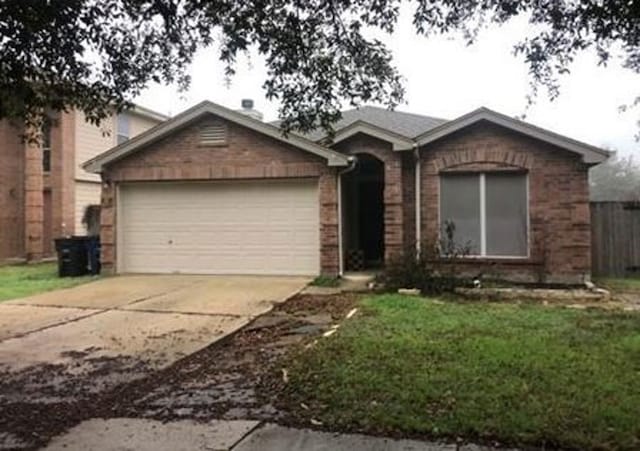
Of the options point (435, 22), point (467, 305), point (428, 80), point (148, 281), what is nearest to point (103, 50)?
point (435, 22)

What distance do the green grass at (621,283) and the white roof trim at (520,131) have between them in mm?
2666

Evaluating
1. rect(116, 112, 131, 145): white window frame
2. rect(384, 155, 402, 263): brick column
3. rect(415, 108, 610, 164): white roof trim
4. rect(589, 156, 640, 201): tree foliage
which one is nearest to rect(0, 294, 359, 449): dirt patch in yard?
rect(384, 155, 402, 263): brick column

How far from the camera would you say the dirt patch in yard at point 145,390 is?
5.38 meters

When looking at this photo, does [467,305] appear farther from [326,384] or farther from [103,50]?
[103,50]

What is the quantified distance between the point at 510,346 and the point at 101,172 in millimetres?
12488

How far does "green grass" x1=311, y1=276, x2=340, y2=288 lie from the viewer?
46.0ft

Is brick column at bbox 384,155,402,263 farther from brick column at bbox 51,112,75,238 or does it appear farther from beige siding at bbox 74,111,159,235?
brick column at bbox 51,112,75,238

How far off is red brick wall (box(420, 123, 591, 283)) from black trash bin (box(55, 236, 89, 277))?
8.68 metres

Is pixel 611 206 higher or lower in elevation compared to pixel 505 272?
higher

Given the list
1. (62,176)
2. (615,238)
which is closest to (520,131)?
(615,238)

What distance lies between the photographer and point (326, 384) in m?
6.01

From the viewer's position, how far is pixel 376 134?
14.7 m

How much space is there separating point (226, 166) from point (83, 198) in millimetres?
9355

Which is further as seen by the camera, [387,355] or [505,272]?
[505,272]
